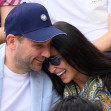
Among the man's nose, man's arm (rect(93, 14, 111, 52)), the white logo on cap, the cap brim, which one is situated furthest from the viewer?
man's arm (rect(93, 14, 111, 52))

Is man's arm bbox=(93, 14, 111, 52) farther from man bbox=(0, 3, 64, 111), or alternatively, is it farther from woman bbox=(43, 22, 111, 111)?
man bbox=(0, 3, 64, 111)

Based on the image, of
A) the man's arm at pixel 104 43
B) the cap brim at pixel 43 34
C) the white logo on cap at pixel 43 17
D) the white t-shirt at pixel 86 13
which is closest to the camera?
the cap brim at pixel 43 34

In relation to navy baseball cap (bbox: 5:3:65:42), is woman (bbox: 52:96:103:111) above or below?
below

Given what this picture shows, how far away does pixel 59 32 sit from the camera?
191 cm

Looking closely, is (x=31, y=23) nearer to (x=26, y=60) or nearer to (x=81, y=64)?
(x=26, y=60)

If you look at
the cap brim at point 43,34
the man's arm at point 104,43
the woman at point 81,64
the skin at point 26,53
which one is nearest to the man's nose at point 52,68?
the woman at point 81,64

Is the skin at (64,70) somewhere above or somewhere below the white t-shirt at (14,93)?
above

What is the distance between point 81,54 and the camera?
2064mm

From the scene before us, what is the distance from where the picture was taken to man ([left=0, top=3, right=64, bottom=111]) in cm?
192

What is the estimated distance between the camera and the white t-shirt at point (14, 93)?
2.04 meters

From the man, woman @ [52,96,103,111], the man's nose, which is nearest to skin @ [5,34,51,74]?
the man

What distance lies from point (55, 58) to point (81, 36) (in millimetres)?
248

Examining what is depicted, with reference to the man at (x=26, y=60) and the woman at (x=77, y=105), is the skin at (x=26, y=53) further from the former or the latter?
the woman at (x=77, y=105)

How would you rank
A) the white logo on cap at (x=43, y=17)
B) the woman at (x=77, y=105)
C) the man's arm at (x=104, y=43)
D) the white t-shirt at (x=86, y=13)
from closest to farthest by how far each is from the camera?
the woman at (x=77, y=105) → the white logo on cap at (x=43, y=17) → the man's arm at (x=104, y=43) → the white t-shirt at (x=86, y=13)
